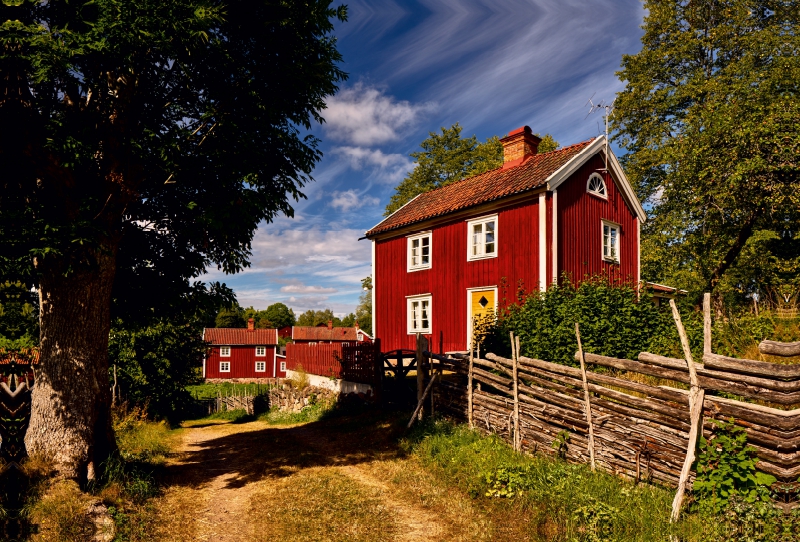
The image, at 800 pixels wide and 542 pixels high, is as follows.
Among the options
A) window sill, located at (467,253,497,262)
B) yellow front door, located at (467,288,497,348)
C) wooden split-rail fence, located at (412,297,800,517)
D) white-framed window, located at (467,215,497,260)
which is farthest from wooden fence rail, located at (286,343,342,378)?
wooden split-rail fence, located at (412,297,800,517)

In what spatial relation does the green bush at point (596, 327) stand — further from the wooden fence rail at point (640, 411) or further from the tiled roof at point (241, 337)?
the tiled roof at point (241, 337)

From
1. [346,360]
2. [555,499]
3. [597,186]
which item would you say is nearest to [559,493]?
[555,499]

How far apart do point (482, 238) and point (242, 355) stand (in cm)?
4041

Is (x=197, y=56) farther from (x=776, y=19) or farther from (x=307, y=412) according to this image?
(x=776, y=19)

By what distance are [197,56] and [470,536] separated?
8.59 m

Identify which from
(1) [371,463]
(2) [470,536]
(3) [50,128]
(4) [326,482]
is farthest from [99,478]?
(2) [470,536]

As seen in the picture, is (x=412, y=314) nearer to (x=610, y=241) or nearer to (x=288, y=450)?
(x=610, y=241)

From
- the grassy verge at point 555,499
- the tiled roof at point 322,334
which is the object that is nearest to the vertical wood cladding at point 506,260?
the grassy verge at point 555,499

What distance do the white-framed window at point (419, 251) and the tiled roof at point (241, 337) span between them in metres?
35.9

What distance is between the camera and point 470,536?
250 inches

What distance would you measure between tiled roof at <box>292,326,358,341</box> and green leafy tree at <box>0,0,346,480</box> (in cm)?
4924

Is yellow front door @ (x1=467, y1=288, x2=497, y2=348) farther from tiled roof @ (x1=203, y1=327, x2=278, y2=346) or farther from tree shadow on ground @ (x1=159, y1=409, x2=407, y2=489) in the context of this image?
tiled roof @ (x1=203, y1=327, x2=278, y2=346)

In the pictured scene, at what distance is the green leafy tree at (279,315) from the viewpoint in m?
95.7

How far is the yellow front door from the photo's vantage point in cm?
1766
